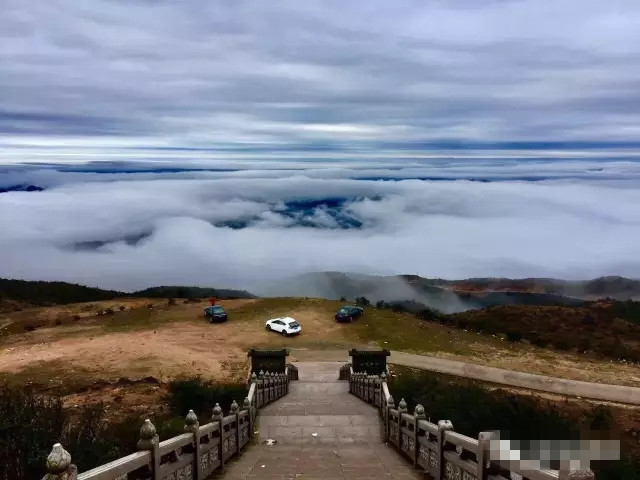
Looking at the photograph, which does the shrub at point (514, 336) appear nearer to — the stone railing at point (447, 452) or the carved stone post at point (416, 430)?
the stone railing at point (447, 452)

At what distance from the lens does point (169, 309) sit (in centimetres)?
5406

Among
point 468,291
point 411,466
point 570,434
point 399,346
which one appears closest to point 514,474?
point 570,434

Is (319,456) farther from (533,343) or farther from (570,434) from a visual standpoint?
(533,343)

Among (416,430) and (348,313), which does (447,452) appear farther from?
(348,313)

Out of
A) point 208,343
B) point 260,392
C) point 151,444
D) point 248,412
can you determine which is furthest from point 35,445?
point 208,343

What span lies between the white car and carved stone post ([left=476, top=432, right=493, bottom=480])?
36639mm

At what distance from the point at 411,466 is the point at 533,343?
37814 millimetres

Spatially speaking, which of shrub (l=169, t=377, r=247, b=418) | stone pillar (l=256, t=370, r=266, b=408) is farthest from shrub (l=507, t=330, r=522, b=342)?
stone pillar (l=256, t=370, r=266, b=408)

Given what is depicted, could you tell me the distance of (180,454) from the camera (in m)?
10.4

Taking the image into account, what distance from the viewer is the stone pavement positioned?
1233 centimetres

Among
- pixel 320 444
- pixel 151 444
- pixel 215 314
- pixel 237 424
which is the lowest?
pixel 215 314

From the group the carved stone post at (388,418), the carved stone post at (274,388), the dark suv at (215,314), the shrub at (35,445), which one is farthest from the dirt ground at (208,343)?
the shrub at (35,445)

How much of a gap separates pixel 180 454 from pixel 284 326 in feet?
114

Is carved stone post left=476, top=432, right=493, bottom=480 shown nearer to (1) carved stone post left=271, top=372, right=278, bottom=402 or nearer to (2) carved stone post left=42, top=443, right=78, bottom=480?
(2) carved stone post left=42, top=443, right=78, bottom=480
